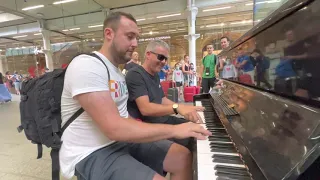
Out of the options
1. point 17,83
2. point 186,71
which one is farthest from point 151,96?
point 17,83

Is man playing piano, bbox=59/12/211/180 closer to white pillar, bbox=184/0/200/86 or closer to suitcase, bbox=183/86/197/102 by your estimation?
suitcase, bbox=183/86/197/102

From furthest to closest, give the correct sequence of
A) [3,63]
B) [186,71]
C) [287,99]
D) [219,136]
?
[3,63]
[186,71]
[219,136]
[287,99]

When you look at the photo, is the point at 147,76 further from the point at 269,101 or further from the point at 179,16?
the point at 179,16

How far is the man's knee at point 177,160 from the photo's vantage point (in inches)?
46.4

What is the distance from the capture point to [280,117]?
2.19 ft

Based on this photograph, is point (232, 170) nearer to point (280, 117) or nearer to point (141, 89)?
point (280, 117)

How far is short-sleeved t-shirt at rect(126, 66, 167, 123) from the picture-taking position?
1542 mm

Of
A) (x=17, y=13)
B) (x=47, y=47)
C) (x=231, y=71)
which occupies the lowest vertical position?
(x=231, y=71)

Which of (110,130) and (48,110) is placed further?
(48,110)

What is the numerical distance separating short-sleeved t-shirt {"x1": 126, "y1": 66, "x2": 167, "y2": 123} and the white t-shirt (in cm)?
42

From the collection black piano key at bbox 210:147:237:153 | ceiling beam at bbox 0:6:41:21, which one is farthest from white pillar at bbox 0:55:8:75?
black piano key at bbox 210:147:237:153

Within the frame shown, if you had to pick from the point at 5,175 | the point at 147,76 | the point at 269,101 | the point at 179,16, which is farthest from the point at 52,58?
the point at 269,101

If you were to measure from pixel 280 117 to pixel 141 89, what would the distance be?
1057 millimetres

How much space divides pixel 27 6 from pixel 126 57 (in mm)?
10253
